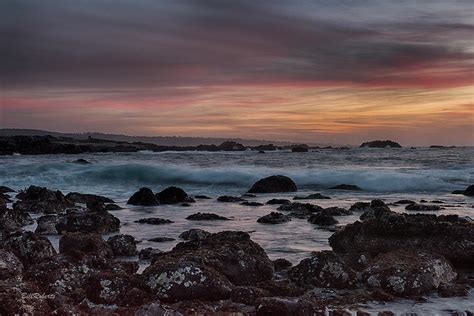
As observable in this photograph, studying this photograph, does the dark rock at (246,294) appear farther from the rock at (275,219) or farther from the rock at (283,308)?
the rock at (275,219)

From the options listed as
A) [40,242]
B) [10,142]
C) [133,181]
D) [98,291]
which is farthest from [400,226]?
[10,142]

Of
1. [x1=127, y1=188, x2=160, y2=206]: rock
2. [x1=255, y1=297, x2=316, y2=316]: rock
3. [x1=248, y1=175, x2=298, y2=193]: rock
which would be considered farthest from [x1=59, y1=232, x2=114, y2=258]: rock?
[x1=248, y1=175, x2=298, y2=193]: rock

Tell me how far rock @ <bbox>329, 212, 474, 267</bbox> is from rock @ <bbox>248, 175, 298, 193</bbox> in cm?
1509

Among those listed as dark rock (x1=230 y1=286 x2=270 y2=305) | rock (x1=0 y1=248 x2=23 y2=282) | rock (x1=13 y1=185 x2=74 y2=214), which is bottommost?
rock (x1=13 y1=185 x2=74 y2=214)

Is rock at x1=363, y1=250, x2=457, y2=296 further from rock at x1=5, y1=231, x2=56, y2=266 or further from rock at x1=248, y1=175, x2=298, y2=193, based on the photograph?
rock at x1=248, y1=175, x2=298, y2=193

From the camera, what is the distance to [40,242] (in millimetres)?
8195

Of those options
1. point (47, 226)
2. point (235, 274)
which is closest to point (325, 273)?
point (235, 274)

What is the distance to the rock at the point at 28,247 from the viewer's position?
26.1 ft

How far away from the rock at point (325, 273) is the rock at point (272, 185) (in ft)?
56.0

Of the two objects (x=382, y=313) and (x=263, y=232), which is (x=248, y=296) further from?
(x=263, y=232)

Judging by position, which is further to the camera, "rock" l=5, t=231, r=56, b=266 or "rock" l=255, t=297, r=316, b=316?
"rock" l=5, t=231, r=56, b=266

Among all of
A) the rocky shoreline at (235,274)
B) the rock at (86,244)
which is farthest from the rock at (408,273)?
the rock at (86,244)

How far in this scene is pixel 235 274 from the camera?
23.0ft

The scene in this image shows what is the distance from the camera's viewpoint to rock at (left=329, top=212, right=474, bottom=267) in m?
8.36
